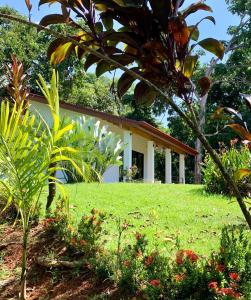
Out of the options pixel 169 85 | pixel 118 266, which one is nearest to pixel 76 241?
pixel 118 266

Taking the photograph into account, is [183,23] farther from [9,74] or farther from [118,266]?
[9,74]

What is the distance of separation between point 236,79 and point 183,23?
2613 centimetres

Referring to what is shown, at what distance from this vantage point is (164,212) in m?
7.76

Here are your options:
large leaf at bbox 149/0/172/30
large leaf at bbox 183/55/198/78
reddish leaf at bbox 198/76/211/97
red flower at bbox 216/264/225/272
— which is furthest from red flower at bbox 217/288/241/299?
large leaf at bbox 149/0/172/30

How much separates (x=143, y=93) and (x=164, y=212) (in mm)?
5198

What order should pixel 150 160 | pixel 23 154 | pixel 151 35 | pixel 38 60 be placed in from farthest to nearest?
1. pixel 38 60
2. pixel 150 160
3. pixel 23 154
4. pixel 151 35

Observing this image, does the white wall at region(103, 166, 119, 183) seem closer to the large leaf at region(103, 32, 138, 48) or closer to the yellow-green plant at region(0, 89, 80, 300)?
the yellow-green plant at region(0, 89, 80, 300)

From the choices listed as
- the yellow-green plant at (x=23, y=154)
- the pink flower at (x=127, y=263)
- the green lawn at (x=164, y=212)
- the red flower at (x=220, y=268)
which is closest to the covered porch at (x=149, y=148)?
the green lawn at (x=164, y=212)

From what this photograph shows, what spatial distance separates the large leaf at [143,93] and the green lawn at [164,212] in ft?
8.14

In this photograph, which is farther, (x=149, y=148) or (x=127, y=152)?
(x=149, y=148)

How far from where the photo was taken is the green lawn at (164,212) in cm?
567

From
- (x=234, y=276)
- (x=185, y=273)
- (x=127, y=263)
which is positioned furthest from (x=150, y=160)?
(x=234, y=276)

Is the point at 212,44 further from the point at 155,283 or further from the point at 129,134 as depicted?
the point at 129,134

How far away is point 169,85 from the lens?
2.60m
